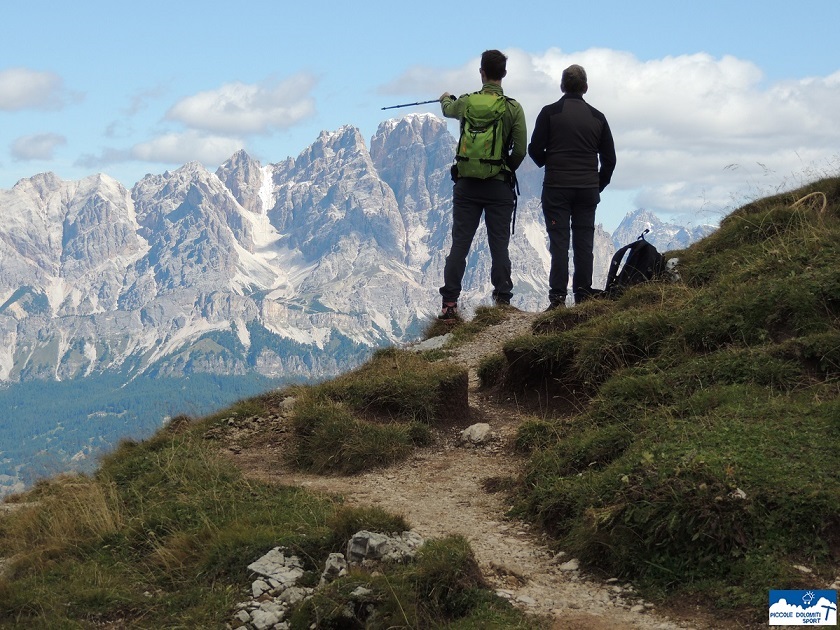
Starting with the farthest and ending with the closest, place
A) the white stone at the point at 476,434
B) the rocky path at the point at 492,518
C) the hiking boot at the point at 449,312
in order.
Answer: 1. the hiking boot at the point at 449,312
2. the white stone at the point at 476,434
3. the rocky path at the point at 492,518

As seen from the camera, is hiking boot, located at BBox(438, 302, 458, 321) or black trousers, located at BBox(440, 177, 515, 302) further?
hiking boot, located at BBox(438, 302, 458, 321)

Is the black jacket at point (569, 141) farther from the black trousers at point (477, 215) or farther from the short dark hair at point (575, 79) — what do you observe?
the black trousers at point (477, 215)

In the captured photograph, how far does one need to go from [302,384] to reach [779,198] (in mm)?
9705

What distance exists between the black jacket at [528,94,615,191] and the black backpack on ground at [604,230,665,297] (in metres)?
1.38

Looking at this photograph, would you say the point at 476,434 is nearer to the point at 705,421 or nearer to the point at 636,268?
the point at 705,421

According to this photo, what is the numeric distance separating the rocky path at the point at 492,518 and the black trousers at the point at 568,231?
3.46 metres

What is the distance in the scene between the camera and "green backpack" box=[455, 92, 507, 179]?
52.7 feet

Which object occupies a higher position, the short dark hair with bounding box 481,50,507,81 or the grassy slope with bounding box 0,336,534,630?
the short dark hair with bounding box 481,50,507,81

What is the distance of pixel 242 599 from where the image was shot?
7.36 metres

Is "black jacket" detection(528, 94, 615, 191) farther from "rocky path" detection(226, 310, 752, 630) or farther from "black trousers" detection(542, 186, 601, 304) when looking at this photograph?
"rocky path" detection(226, 310, 752, 630)

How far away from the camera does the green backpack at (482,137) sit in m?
16.1

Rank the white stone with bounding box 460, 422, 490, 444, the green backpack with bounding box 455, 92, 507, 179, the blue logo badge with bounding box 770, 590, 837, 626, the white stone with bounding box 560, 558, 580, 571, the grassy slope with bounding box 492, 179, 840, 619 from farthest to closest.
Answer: the green backpack with bounding box 455, 92, 507, 179, the white stone with bounding box 460, 422, 490, 444, the white stone with bounding box 560, 558, 580, 571, the grassy slope with bounding box 492, 179, 840, 619, the blue logo badge with bounding box 770, 590, 837, 626

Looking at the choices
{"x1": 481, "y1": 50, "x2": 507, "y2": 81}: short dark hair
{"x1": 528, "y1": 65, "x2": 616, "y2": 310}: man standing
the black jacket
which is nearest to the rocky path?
{"x1": 528, "y1": 65, "x2": 616, "y2": 310}: man standing

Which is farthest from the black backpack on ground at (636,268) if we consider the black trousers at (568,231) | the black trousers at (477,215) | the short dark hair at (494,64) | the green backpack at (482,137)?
the short dark hair at (494,64)
